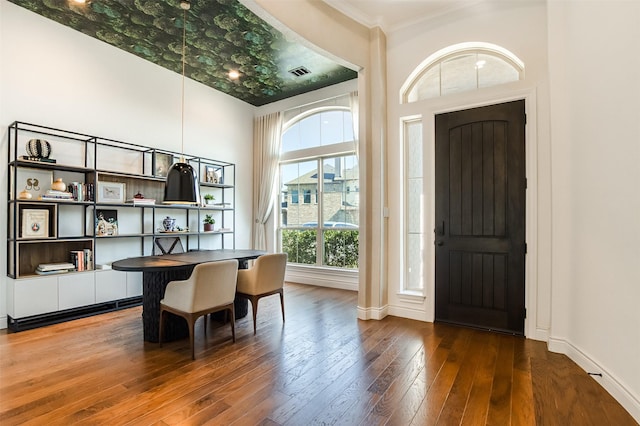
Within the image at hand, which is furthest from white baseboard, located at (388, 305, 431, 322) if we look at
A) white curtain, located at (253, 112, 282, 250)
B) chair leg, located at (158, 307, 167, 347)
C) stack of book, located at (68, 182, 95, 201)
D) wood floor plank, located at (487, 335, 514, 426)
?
stack of book, located at (68, 182, 95, 201)

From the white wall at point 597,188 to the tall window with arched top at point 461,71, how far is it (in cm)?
51

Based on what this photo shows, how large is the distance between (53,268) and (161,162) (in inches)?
80.6

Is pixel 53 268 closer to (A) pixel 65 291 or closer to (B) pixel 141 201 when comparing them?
(A) pixel 65 291

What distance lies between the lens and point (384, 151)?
3.95m

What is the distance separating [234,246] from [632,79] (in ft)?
19.0

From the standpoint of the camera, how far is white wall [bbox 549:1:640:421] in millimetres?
1996

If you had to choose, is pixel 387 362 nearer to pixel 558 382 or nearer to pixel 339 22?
pixel 558 382

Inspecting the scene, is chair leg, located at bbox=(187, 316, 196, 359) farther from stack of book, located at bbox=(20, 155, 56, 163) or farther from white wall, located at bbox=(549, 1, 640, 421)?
white wall, located at bbox=(549, 1, 640, 421)

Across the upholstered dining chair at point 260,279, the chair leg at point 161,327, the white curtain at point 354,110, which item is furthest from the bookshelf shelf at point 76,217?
the white curtain at point 354,110

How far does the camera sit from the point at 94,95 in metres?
→ 4.30

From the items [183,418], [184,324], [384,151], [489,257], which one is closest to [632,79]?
[489,257]

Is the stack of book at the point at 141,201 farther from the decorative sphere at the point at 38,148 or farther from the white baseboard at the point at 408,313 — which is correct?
the white baseboard at the point at 408,313

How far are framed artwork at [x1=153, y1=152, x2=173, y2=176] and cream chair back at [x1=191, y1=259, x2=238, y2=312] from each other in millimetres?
2750

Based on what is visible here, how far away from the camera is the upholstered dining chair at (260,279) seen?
11.3ft
